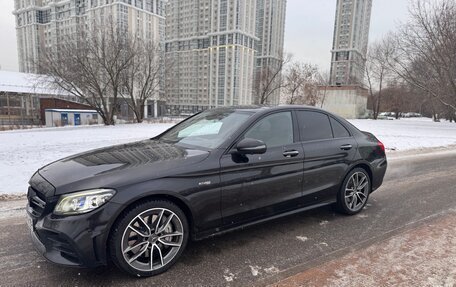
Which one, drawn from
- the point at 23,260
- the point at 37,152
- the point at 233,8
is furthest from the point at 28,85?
the point at 233,8

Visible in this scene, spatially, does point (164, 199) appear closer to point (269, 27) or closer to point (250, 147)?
point (250, 147)

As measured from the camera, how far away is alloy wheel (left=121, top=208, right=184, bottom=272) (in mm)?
2605

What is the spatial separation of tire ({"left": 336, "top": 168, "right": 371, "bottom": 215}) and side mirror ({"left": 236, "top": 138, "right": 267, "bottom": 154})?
5.97ft

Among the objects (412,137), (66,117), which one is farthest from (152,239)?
(66,117)

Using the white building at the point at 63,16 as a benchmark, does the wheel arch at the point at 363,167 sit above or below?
below

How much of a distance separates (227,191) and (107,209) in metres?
1.17

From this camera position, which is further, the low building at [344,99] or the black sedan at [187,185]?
the low building at [344,99]

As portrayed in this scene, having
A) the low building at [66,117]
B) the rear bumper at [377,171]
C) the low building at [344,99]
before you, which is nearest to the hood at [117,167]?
the rear bumper at [377,171]

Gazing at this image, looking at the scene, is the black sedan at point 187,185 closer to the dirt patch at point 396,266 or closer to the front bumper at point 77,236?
the front bumper at point 77,236

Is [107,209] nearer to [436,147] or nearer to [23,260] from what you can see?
[23,260]

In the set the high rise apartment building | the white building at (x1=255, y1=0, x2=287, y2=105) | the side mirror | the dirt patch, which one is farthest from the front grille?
the white building at (x1=255, y1=0, x2=287, y2=105)

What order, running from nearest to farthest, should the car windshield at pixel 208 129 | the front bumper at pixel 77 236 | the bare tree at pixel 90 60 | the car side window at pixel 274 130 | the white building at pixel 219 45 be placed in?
1. the front bumper at pixel 77 236
2. the car windshield at pixel 208 129
3. the car side window at pixel 274 130
4. the bare tree at pixel 90 60
5. the white building at pixel 219 45

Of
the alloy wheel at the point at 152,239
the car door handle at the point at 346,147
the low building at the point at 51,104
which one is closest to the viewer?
the alloy wheel at the point at 152,239

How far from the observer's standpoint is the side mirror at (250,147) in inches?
119
